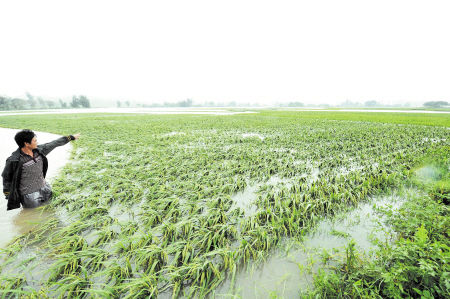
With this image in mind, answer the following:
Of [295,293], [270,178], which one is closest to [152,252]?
[295,293]

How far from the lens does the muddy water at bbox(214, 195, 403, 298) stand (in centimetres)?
286

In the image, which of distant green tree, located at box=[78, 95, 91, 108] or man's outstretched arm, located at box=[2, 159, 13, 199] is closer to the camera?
man's outstretched arm, located at box=[2, 159, 13, 199]

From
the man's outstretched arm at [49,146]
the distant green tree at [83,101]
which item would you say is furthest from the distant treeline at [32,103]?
the man's outstretched arm at [49,146]

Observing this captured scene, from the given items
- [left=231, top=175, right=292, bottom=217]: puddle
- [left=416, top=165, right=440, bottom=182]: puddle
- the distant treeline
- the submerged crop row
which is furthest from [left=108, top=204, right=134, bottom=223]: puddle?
the distant treeline

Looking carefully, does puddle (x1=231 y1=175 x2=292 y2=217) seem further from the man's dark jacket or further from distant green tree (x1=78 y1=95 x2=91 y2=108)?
distant green tree (x1=78 y1=95 x2=91 y2=108)

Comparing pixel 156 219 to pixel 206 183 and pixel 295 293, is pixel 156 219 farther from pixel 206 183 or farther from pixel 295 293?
pixel 295 293

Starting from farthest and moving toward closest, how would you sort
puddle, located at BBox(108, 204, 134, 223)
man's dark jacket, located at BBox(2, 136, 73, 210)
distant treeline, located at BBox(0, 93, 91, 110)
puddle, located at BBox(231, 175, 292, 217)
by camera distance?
distant treeline, located at BBox(0, 93, 91, 110), puddle, located at BBox(231, 175, 292, 217), puddle, located at BBox(108, 204, 134, 223), man's dark jacket, located at BBox(2, 136, 73, 210)

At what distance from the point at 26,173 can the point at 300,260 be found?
6526 mm

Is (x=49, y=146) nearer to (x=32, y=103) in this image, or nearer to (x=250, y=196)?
(x=250, y=196)

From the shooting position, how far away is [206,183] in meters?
6.62

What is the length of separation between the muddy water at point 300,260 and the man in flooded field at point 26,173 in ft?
17.6

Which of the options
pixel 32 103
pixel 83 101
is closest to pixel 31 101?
pixel 32 103

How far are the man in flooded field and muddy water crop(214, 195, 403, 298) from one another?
535cm

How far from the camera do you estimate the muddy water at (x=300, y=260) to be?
286cm
